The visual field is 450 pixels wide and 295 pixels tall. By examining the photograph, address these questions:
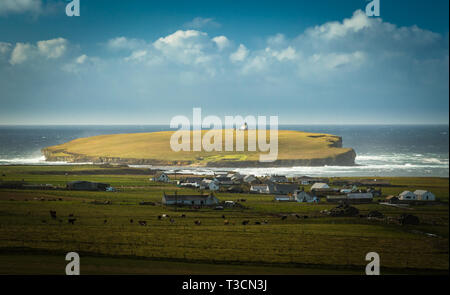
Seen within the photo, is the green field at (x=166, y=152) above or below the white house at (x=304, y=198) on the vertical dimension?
above

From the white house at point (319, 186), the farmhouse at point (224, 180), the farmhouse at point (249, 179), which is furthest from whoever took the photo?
the farmhouse at point (249, 179)

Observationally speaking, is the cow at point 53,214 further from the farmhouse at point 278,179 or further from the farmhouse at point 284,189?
the farmhouse at point 278,179

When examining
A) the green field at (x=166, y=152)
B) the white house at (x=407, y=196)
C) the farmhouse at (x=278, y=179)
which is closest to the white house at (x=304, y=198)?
the white house at (x=407, y=196)

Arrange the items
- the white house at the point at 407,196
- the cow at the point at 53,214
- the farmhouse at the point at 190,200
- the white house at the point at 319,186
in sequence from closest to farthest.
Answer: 1. the cow at the point at 53,214
2. the farmhouse at the point at 190,200
3. the white house at the point at 407,196
4. the white house at the point at 319,186

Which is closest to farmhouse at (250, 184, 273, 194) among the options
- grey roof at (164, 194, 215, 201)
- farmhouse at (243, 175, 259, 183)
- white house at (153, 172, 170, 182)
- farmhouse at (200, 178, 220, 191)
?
farmhouse at (200, 178, 220, 191)

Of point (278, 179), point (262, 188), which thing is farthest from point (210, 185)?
point (278, 179)
